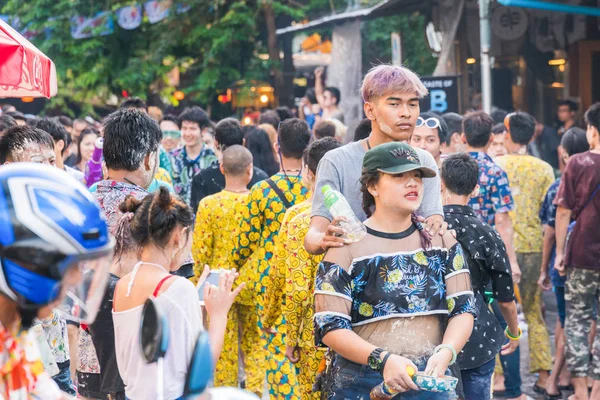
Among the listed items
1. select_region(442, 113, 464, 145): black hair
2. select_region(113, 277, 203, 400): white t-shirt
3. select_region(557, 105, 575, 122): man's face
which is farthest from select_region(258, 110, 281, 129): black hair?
select_region(113, 277, 203, 400): white t-shirt

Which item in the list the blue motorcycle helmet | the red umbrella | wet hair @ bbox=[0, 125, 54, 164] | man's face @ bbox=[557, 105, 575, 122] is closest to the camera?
the blue motorcycle helmet

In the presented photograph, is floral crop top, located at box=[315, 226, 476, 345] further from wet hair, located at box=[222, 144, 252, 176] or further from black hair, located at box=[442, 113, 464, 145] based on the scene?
black hair, located at box=[442, 113, 464, 145]

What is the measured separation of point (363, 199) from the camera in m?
4.48

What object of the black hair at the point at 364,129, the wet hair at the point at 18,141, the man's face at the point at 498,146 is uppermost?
the wet hair at the point at 18,141

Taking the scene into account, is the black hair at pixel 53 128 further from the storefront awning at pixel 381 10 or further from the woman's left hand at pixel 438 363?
the storefront awning at pixel 381 10

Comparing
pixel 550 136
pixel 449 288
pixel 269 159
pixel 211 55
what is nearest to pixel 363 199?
pixel 449 288

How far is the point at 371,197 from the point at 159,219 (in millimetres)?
1022

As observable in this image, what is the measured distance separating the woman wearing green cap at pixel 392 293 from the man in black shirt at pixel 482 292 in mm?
1448

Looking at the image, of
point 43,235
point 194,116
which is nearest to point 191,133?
point 194,116

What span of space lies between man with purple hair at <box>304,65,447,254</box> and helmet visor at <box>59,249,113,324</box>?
1.89m

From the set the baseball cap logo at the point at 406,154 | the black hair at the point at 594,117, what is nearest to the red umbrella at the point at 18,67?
the baseball cap logo at the point at 406,154

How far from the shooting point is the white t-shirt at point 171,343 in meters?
3.68

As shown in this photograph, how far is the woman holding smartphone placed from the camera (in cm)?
368

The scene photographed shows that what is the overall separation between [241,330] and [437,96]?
16.3ft
